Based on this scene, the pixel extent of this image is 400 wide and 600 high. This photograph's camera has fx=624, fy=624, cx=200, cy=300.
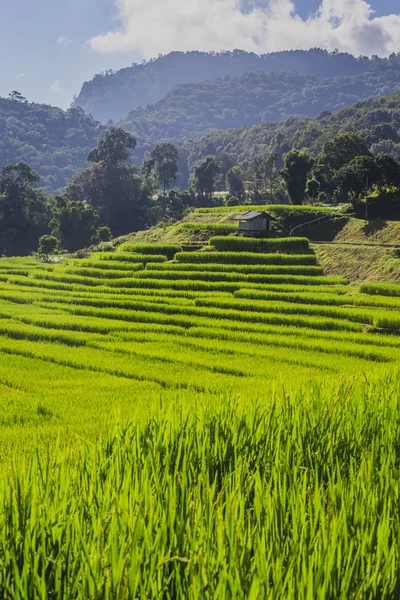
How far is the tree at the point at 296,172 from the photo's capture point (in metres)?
51.8

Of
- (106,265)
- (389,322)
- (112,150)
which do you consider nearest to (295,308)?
(389,322)

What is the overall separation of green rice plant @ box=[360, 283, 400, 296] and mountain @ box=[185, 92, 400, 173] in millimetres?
57848

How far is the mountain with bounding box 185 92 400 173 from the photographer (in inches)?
3519

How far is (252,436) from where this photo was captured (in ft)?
18.8

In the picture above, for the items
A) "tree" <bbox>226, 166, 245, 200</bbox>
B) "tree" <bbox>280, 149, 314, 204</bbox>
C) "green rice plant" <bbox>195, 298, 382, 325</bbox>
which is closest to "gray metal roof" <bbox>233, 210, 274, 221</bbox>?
"tree" <bbox>280, 149, 314, 204</bbox>

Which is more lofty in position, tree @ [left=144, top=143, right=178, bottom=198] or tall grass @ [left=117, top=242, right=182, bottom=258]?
tree @ [left=144, top=143, right=178, bottom=198]

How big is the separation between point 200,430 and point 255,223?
1461 inches

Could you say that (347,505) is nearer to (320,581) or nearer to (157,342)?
(320,581)

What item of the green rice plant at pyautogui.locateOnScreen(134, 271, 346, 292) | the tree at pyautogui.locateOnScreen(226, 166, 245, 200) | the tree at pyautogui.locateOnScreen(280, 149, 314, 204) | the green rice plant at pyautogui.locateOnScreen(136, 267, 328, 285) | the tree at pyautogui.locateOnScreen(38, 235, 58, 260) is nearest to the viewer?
the green rice plant at pyautogui.locateOnScreen(134, 271, 346, 292)

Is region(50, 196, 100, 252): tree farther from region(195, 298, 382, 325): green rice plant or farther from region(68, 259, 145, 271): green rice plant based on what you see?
region(195, 298, 382, 325): green rice plant

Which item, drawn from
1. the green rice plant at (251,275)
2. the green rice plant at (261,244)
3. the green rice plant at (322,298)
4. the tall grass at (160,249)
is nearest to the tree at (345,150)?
the green rice plant at (261,244)

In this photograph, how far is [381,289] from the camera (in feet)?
92.3

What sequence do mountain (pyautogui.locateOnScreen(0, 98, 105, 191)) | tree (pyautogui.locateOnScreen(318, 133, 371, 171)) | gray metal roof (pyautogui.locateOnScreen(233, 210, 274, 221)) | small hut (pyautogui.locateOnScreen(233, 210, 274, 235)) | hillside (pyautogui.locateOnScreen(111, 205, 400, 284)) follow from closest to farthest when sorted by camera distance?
hillside (pyautogui.locateOnScreen(111, 205, 400, 284)) → gray metal roof (pyautogui.locateOnScreen(233, 210, 274, 221)) → small hut (pyautogui.locateOnScreen(233, 210, 274, 235)) → tree (pyautogui.locateOnScreen(318, 133, 371, 171)) → mountain (pyautogui.locateOnScreen(0, 98, 105, 191))

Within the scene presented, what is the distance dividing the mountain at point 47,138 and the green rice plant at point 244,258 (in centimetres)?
11613
